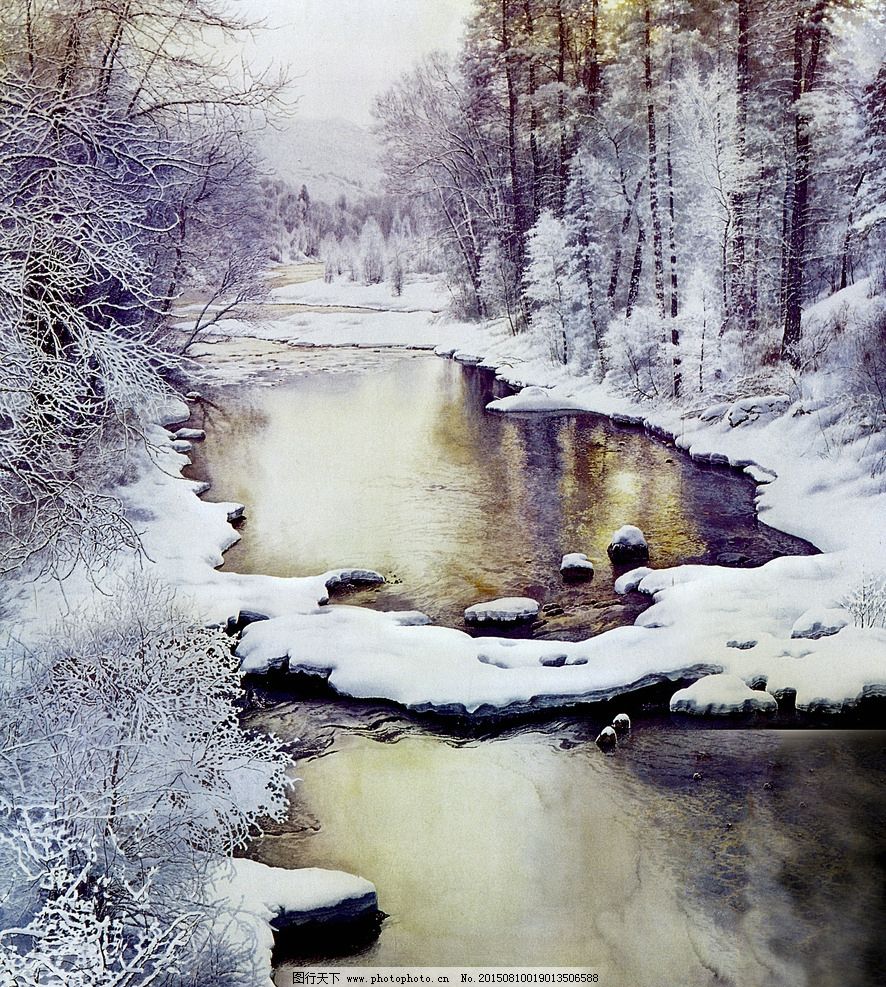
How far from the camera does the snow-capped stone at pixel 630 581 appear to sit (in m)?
3.57

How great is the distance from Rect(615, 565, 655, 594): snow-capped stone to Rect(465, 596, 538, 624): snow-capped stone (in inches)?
13.5

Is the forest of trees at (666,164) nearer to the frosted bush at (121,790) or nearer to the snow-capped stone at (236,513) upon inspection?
the snow-capped stone at (236,513)

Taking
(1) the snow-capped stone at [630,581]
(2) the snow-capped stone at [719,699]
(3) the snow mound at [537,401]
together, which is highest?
(3) the snow mound at [537,401]

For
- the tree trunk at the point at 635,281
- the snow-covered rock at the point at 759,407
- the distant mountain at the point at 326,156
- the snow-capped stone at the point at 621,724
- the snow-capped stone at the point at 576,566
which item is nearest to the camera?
the distant mountain at the point at 326,156

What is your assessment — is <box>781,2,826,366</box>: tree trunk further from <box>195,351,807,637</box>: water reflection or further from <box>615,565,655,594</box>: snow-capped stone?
<box>615,565,655,594</box>: snow-capped stone

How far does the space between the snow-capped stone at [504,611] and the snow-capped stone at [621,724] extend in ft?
1.63

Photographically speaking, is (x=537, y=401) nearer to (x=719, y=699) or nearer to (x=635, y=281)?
(x=635, y=281)

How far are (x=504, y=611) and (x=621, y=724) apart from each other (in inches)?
24.2

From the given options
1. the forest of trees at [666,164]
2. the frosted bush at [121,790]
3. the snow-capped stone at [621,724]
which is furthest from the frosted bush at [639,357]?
the frosted bush at [121,790]

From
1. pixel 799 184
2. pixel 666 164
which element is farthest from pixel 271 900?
pixel 799 184

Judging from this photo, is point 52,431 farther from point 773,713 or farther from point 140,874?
point 773,713

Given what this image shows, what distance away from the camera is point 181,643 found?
3.08 metres

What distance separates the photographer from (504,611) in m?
3.51

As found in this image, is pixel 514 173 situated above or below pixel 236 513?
above
